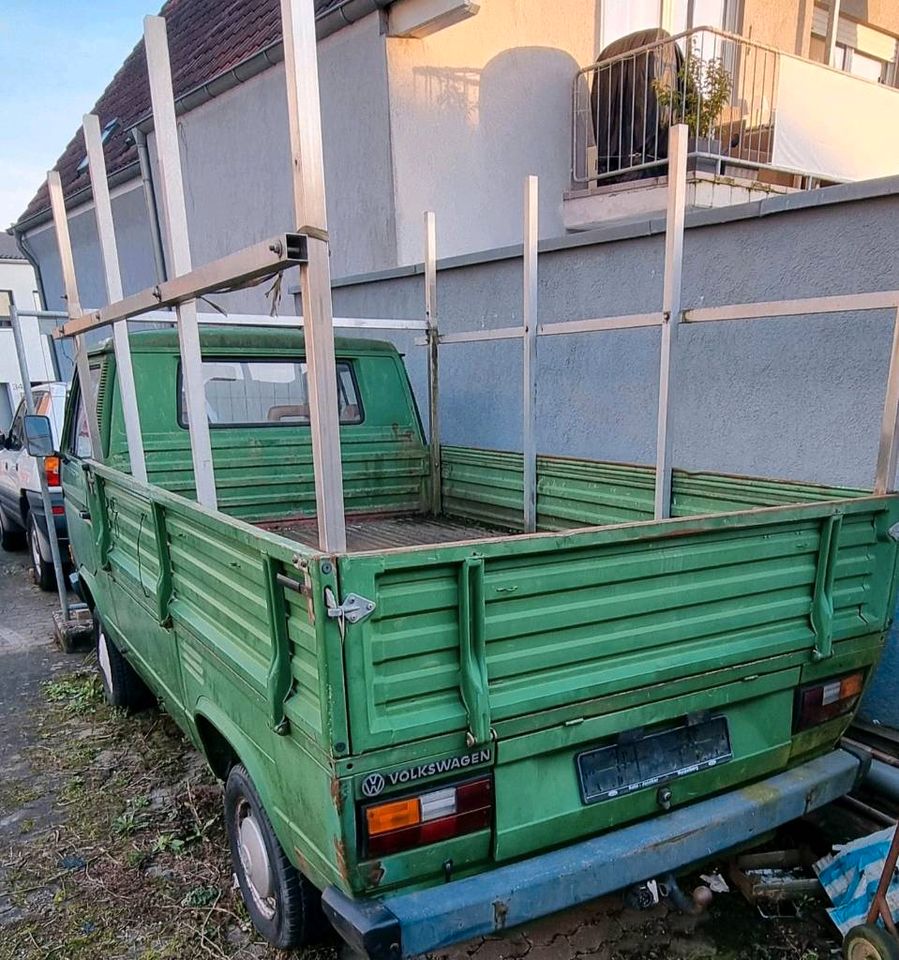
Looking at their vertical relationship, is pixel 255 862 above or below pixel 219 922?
above

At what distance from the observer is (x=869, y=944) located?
6.44ft

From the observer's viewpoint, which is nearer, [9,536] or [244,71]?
[244,71]

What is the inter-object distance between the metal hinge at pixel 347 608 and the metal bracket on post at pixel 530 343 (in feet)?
7.30

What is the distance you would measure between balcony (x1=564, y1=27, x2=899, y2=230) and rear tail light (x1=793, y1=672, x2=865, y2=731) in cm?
446

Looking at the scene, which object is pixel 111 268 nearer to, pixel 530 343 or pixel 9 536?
pixel 530 343

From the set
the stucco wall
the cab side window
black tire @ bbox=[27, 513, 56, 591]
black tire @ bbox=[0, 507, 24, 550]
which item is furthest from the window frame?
black tire @ bbox=[0, 507, 24, 550]

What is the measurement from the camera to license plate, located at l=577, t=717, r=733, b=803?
1.94m

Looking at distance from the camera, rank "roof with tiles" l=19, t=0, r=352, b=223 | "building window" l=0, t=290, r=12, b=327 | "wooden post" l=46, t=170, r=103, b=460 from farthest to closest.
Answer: "roof with tiles" l=19, t=0, r=352, b=223, "building window" l=0, t=290, r=12, b=327, "wooden post" l=46, t=170, r=103, b=460

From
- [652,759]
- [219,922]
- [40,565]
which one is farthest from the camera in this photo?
[40,565]

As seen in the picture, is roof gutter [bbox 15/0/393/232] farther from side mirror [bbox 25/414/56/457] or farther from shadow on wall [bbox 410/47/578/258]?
side mirror [bbox 25/414/56/457]

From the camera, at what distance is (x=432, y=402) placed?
14.9ft

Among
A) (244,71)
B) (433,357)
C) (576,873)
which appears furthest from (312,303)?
(244,71)

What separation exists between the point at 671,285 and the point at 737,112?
4481 mm

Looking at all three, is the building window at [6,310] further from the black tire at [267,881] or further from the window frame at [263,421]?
the black tire at [267,881]
